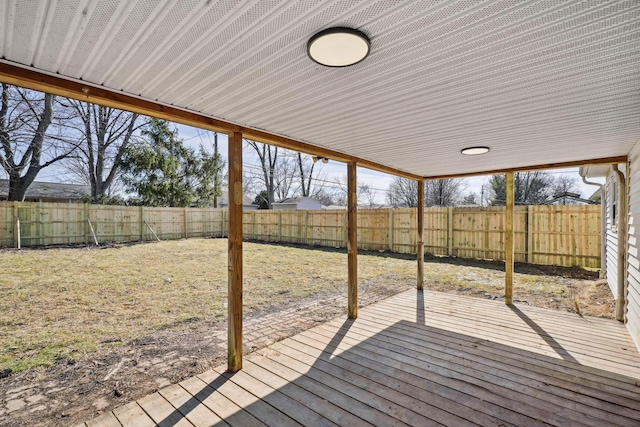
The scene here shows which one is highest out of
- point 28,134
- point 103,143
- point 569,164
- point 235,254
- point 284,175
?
point 103,143

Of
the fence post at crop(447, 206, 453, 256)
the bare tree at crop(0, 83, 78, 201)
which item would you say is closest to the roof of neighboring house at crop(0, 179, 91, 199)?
the bare tree at crop(0, 83, 78, 201)

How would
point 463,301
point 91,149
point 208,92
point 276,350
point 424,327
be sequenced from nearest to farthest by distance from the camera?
point 208,92 < point 276,350 < point 424,327 < point 463,301 < point 91,149

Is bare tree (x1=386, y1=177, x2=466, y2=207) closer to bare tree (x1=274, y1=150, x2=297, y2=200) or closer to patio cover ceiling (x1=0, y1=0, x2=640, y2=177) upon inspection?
bare tree (x1=274, y1=150, x2=297, y2=200)

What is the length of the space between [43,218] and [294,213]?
28.4 feet

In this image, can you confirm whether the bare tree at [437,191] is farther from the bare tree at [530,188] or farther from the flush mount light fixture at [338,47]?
the flush mount light fixture at [338,47]

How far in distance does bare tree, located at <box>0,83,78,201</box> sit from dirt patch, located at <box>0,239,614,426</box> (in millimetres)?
4343

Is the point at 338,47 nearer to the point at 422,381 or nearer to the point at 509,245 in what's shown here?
the point at 422,381

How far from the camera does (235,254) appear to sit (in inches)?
102

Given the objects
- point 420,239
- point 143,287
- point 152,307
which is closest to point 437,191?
point 420,239

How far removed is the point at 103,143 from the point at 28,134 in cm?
357

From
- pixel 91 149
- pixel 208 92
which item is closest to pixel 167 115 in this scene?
pixel 208 92

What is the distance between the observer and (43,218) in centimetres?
1053

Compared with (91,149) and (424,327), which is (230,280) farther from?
(91,149)

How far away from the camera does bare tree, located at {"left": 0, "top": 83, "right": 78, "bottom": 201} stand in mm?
10492
